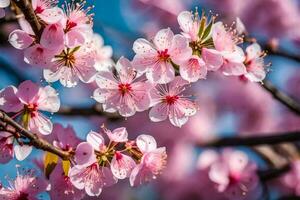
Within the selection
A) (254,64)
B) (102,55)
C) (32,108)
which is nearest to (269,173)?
(254,64)

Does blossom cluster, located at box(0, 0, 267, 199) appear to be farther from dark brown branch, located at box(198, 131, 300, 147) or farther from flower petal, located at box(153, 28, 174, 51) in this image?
dark brown branch, located at box(198, 131, 300, 147)

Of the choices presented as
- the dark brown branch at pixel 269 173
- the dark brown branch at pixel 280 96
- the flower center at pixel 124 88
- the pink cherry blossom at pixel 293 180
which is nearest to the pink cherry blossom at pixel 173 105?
the flower center at pixel 124 88

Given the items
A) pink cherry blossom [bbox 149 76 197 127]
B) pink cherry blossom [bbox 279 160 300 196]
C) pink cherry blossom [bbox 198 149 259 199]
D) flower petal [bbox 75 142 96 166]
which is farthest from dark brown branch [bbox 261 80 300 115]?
flower petal [bbox 75 142 96 166]

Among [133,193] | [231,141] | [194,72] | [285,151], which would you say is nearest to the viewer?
[194,72]

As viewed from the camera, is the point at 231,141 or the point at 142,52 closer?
the point at 142,52

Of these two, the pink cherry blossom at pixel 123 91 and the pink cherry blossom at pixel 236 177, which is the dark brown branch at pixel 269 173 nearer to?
the pink cherry blossom at pixel 236 177

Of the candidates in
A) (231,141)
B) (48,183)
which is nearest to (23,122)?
(48,183)

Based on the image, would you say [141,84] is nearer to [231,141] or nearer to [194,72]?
[194,72]
